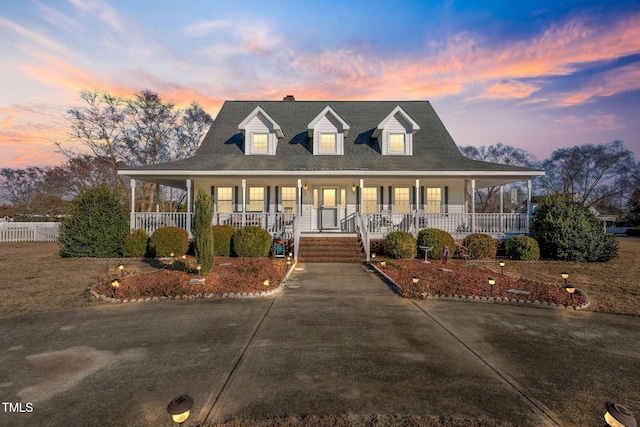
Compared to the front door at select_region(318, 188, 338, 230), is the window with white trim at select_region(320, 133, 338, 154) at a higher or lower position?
higher

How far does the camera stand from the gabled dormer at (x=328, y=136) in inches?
633

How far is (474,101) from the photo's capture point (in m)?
18.9

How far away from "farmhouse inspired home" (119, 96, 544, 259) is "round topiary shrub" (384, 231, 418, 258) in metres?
1.45

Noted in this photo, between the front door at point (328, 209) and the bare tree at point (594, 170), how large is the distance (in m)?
42.1

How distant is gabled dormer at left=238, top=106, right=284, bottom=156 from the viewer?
1605cm

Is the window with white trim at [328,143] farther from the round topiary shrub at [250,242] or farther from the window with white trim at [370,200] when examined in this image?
the round topiary shrub at [250,242]

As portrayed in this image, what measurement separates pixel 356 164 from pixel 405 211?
3.98 meters

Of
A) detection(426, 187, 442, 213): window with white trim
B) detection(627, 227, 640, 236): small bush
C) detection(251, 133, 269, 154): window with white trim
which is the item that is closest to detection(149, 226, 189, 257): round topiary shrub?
detection(251, 133, 269, 154): window with white trim

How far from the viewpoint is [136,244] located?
40.3 ft

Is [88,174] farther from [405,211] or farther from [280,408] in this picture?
[280,408]

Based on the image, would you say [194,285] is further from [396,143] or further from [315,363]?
[396,143]

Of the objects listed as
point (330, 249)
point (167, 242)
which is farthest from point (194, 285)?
point (330, 249)

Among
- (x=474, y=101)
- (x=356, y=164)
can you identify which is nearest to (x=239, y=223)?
(x=356, y=164)

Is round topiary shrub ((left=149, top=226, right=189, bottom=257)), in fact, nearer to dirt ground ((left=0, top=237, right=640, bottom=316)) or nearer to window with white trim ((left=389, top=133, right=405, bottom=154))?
dirt ground ((left=0, top=237, right=640, bottom=316))
